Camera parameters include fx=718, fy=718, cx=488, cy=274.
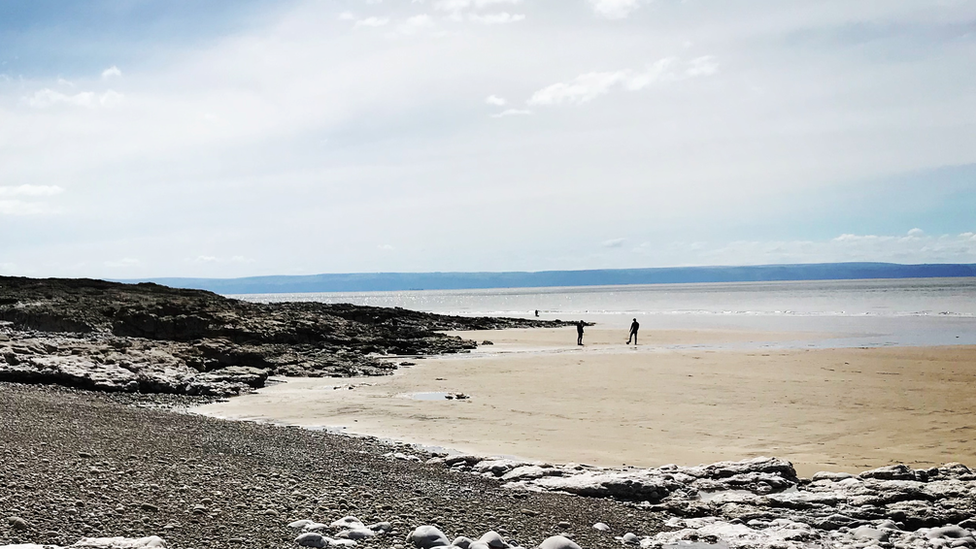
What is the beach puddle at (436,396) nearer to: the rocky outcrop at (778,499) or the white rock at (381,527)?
the rocky outcrop at (778,499)

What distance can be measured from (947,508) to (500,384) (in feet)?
49.7

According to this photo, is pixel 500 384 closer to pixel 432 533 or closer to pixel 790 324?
pixel 432 533

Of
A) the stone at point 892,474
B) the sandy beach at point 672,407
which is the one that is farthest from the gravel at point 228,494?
the stone at point 892,474

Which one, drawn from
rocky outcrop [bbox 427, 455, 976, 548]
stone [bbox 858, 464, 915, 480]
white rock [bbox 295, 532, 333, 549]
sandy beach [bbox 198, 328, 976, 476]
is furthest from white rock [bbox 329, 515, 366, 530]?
stone [bbox 858, 464, 915, 480]

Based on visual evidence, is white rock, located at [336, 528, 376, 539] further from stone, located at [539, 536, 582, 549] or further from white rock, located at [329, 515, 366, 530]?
stone, located at [539, 536, 582, 549]

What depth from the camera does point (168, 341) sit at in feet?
88.6

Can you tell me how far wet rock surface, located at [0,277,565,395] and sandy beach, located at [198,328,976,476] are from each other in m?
2.18

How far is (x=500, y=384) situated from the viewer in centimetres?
2245

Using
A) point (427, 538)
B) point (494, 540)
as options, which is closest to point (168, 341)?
point (427, 538)

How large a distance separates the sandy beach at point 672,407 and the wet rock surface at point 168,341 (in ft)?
7.15

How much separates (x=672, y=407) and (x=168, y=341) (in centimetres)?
1908

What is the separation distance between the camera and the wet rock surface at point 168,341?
18.6m

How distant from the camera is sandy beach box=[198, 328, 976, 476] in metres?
12.6

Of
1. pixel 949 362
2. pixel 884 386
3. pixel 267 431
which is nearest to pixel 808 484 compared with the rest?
pixel 267 431
